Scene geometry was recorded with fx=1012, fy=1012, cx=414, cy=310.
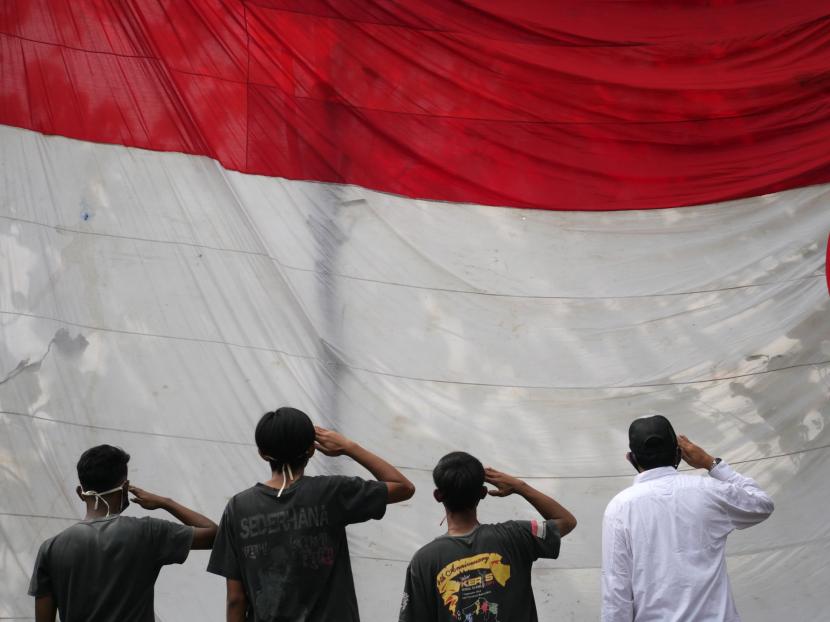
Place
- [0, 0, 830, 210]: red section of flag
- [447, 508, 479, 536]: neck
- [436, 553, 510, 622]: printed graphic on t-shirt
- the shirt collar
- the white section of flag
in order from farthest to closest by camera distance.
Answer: [0, 0, 830, 210]: red section of flag
the white section of flag
the shirt collar
[447, 508, 479, 536]: neck
[436, 553, 510, 622]: printed graphic on t-shirt

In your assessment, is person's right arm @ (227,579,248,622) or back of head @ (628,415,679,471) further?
back of head @ (628,415,679,471)

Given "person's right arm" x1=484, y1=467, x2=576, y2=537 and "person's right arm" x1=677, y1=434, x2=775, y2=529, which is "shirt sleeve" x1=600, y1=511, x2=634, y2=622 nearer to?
"person's right arm" x1=484, y1=467, x2=576, y2=537

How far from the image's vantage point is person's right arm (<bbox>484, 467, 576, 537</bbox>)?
103 inches

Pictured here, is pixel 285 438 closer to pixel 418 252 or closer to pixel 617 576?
pixel 617 576

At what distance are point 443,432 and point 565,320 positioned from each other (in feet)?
2.13

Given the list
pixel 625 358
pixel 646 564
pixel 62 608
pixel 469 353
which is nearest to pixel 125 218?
pixel 469 353

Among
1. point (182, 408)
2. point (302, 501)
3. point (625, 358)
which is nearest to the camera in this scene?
point (302, 501)

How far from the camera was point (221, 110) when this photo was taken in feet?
12.9

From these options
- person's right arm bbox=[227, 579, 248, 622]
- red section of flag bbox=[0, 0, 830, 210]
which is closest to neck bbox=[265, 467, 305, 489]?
person's right arm bbox=[227, 579, 248, 622]

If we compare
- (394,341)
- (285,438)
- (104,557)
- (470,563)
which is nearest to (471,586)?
(470,563)

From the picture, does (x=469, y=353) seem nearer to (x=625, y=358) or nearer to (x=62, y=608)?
(x=625, y=358)

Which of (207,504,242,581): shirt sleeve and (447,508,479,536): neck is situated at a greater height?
(447,508,479,536): neck

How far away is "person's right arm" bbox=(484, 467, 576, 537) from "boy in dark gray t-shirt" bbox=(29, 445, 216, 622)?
31.5 inches

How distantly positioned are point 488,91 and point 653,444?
1.95 metres
